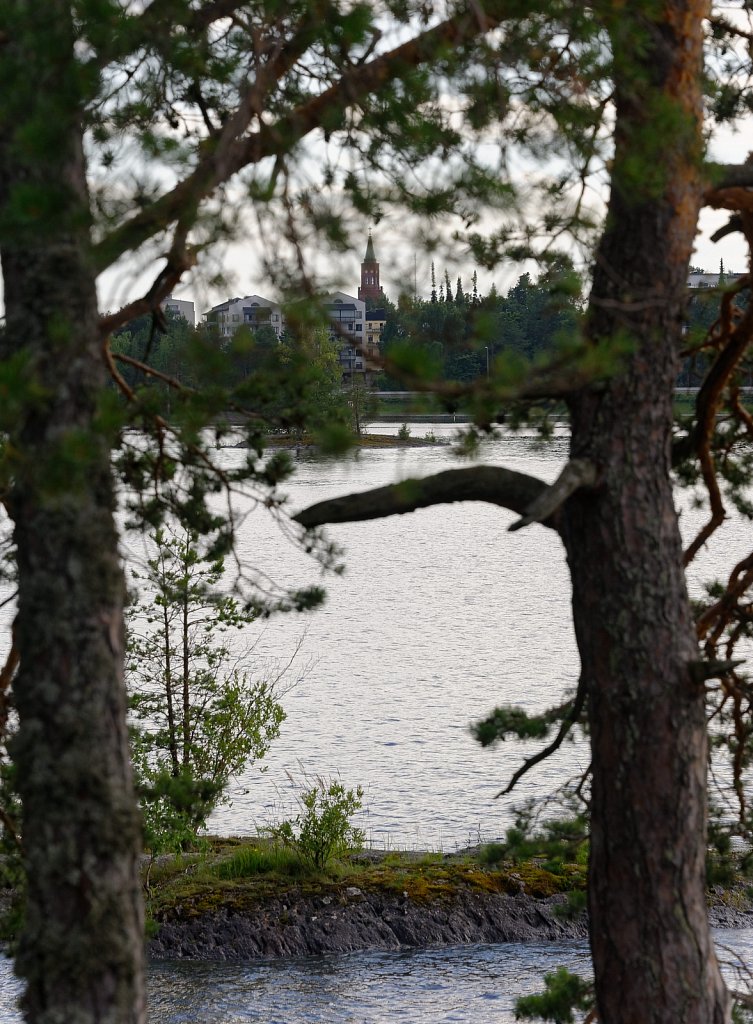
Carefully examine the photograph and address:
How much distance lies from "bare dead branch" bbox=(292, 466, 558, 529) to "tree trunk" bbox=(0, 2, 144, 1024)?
3.20 feet

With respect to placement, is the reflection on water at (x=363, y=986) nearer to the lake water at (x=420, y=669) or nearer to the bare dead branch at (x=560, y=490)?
the lake water at (x=420, y=669)

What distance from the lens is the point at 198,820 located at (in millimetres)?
6191

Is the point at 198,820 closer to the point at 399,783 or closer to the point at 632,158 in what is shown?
the point at 632,158

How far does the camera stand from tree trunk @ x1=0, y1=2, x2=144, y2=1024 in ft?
13.2

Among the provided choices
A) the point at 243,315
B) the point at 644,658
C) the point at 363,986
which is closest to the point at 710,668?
the point at 644,658

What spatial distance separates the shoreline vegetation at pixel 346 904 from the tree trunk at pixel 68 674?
8.42 meters

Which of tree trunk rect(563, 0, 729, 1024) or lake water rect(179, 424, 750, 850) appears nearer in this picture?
tree trunk rect(563, 0, 729, 1024)

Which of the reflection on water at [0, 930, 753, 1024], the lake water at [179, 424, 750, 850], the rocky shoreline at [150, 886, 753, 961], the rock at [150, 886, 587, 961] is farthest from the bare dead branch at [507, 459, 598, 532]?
the rock at [150, 886, 587, 961]

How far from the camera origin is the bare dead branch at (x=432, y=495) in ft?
15.4

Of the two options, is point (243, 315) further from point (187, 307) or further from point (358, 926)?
point (358, 926)

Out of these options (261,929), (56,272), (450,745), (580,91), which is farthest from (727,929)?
(56,272)

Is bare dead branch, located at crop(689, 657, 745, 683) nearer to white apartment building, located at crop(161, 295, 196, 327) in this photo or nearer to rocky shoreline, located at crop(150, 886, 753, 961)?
white apartment building, located at crop(161, 295, 196, 327)

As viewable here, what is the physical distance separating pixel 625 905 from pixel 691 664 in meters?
0.99

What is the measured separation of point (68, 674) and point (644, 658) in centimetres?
227
